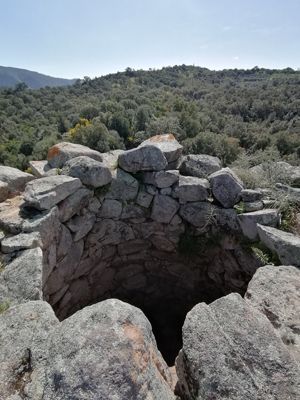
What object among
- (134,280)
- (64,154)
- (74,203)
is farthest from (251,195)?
(64,154)

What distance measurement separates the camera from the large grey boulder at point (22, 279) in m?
3.16

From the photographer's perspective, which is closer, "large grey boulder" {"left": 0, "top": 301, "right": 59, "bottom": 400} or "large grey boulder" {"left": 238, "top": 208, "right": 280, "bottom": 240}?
"large grey boulder" {"left": 0, "top": 301, "right": 59, "bottom": 400}

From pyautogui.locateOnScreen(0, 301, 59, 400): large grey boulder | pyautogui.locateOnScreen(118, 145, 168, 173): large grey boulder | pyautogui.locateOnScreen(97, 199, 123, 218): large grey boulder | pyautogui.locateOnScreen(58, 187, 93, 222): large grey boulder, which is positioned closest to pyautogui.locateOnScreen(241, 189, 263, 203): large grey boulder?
pyautogui.locateOnScreen(118, 145, 168, 173): large grey boulder

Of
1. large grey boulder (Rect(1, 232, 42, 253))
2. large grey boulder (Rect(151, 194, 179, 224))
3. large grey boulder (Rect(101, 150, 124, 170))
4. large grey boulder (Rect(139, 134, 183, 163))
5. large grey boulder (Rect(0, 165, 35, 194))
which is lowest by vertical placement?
large grey boulder (Rect(151, 194, 179, 224))

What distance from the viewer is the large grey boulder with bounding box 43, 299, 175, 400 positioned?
6.41ft

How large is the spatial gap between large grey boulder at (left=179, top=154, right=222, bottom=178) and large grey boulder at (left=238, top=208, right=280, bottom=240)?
3.46 ft

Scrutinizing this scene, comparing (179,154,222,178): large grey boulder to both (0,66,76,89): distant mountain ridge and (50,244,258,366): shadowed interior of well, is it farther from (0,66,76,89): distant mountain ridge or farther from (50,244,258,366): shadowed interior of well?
(0,66,76,89): distant mountain ridge

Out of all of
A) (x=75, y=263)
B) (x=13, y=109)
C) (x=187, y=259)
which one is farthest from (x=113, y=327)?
(x=13, y=109)

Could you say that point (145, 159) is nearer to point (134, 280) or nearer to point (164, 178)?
point (164, 178)

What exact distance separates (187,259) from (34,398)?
4053 millimetres

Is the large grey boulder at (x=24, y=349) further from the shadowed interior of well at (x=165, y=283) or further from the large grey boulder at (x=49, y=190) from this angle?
the shadowed interior of well at (x=165, y=283)

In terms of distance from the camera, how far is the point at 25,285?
10.7 ft

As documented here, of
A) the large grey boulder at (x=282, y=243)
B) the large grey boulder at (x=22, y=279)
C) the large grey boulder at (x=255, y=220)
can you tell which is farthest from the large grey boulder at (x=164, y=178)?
the large grey boulder at (x=22, y=279)

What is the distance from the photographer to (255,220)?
180 inches
